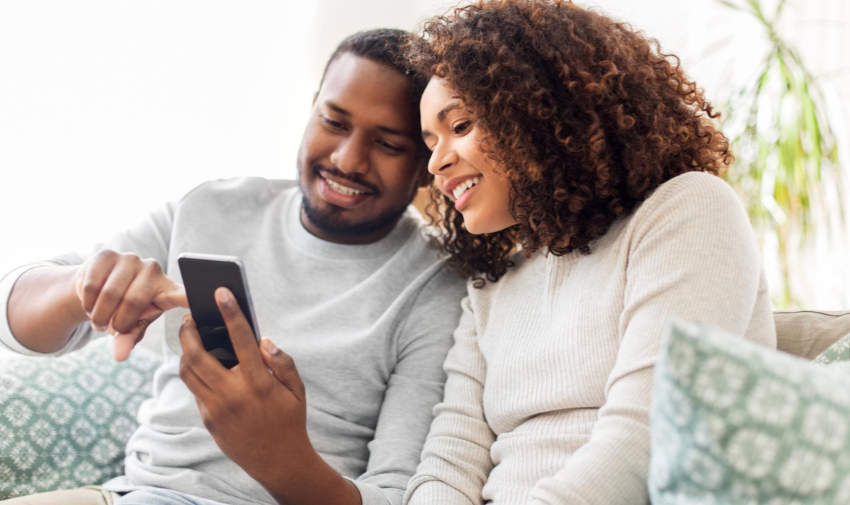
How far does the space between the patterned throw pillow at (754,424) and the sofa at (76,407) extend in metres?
0.53

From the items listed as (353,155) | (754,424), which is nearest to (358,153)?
(353,155)

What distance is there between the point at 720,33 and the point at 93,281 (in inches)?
88.8

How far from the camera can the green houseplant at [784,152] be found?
6.18 feet

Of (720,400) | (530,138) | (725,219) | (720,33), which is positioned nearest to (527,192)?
(530,138)

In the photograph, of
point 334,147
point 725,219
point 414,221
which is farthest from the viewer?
point 414,221

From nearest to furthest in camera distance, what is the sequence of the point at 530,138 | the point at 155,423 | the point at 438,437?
1. the point at 530,138
2. the point at 438,437
3. the point at 155,423

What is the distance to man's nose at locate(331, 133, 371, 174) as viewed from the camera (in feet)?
4.16

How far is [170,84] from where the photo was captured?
188 cm

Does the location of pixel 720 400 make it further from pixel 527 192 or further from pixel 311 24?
pixel 311 24

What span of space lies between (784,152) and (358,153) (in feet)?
4.21

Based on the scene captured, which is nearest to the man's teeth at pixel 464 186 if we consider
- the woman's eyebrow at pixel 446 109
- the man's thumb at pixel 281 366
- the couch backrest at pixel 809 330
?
the woman's eyebrow at pixel 446 109

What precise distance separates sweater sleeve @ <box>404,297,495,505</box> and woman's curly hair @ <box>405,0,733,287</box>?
0.24 metres

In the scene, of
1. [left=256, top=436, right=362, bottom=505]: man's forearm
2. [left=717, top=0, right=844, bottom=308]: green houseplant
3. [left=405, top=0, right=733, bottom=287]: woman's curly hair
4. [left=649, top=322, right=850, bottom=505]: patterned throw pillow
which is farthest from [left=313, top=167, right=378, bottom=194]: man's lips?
[left=717, top=0, right=844, bottom=308]: green houseplant

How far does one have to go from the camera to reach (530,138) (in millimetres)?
971
